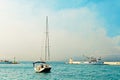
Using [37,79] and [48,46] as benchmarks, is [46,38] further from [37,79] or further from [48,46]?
[37,79]

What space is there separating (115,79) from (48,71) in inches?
839

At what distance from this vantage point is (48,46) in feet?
273

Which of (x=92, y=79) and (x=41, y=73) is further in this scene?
(x=41, y=73)

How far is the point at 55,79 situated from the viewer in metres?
67.9

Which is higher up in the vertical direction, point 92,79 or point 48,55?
point 48,55

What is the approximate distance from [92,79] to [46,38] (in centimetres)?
2078

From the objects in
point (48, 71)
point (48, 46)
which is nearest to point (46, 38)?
point (48, 46)

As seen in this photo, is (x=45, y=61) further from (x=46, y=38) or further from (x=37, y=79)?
(x=37, y=79)

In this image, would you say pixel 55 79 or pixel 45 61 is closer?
pixel 55 79

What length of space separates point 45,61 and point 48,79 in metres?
14.2

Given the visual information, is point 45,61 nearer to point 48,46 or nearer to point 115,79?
point 48,46

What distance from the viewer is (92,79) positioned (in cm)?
6944

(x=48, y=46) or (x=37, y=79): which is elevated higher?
(x=48, y=46)

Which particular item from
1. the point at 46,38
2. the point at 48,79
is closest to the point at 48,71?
the point at 46,38
